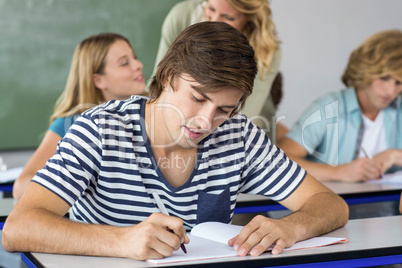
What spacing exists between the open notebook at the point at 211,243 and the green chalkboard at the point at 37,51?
2.47 m

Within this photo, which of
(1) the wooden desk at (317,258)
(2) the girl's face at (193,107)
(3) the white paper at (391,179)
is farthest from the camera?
(3) the white paper at (391,179)

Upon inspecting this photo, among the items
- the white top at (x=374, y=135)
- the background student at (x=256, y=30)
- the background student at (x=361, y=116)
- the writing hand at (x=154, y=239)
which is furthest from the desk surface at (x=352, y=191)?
the writing hand at (x=154, y=239)

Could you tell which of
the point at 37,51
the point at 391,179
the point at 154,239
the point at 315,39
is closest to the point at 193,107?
the point at 154,239

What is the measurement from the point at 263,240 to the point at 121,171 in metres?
0.41

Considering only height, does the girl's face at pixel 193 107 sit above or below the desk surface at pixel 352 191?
above

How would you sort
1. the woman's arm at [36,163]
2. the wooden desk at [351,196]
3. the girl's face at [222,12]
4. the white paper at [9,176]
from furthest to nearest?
the white paper at [9,176] → the girl's face at [222,12] → the woman's arm at [36,163] → the wooden desk at [351,196]

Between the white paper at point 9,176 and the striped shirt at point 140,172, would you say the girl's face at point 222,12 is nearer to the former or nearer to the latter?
the striped shirt at point 140,172

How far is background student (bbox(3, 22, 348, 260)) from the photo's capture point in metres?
1.17

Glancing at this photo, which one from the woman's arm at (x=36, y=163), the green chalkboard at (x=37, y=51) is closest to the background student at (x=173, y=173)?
the woman's arm at (x=36, y=163)

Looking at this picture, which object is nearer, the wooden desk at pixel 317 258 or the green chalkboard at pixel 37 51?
the wooden desk at pixel 317 258

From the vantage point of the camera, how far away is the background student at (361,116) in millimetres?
2619

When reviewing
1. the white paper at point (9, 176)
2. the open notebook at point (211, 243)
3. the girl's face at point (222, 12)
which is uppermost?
the girl's face at point (222, 12)

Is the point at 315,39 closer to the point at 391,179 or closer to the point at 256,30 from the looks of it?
the point at 256,30

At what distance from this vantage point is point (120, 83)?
2.68 m
